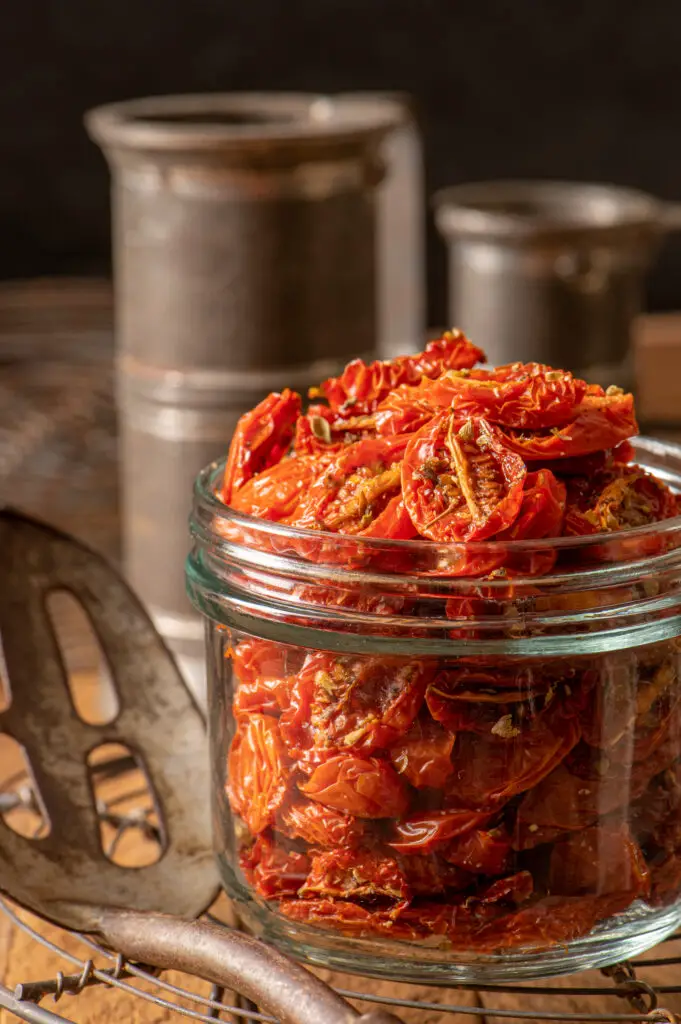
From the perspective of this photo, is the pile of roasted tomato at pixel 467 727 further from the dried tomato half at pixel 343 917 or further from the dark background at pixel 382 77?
the dark background at pixel 382 77

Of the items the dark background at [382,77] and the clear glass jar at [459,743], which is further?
the dark background at [382,77]

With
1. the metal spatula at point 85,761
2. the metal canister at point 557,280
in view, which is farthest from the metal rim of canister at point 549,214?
the metal spatula at point 85,761

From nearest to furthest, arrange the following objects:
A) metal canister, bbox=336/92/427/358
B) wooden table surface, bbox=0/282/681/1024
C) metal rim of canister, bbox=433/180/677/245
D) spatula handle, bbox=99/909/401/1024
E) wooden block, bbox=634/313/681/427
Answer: spatula handle, bbox=99/909/401/1024 → metal rim of canister, bbox=433/180/677/245 → metal canister, bbox=336/92/427/358 → wooden table surface, bbox=0/282/681/1024 → wooden block, bbox=634/313/681/427

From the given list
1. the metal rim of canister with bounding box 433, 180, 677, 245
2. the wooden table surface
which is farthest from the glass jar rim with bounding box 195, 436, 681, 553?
the metal rim of canister with bounding box 433, 180, 677, 245

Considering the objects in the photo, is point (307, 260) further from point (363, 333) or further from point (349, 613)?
point (349, 613)

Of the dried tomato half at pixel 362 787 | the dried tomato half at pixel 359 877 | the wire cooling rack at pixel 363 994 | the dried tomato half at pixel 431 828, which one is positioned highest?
the dried tomato half at pixel 362 787

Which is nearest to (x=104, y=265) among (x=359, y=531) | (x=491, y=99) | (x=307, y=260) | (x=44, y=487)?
(x=491, y=99)

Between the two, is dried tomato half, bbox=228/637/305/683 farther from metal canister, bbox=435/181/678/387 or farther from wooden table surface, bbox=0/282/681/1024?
metal canister, bbox=435/181/678/387

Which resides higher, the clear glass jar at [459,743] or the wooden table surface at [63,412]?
the clear glass jar at [459,743]

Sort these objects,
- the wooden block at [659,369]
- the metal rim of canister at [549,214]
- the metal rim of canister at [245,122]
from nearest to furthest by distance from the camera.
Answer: the metal rim of canister at [245,122] < the metal rim of canister at [549,214] < the wooden block at [659,369]
